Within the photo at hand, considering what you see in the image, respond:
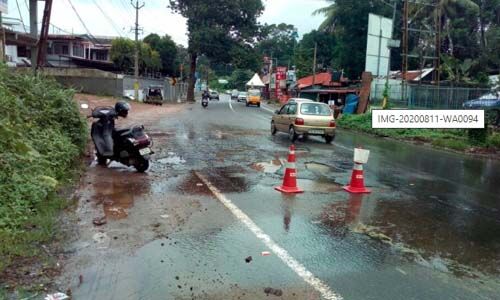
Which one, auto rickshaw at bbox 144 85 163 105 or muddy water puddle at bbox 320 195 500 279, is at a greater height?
auto rickshaw at bbox 144 85 163 105

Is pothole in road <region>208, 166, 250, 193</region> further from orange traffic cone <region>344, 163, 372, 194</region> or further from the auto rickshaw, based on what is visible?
the auto rickshaw

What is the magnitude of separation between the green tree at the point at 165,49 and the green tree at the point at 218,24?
18.6 m

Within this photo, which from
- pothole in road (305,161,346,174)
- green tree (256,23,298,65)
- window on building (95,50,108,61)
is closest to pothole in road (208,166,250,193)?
pothole in road (305,161,346,174)

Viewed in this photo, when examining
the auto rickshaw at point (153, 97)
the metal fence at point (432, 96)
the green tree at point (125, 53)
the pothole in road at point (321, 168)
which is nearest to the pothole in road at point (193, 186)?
the pothole in road at point (321, 168)

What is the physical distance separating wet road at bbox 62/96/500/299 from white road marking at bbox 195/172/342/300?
0.5 inches

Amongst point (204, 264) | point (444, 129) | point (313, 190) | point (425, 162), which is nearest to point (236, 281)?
point (204, 264)

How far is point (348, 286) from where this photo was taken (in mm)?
4461

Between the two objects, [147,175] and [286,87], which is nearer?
[147,175]

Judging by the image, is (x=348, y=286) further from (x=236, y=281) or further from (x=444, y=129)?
(x=444, y=129)

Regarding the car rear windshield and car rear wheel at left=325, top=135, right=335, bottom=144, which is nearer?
car rear wheel at left=325, top=135, right=335, bottom=144

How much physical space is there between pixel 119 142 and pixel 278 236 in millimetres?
5299

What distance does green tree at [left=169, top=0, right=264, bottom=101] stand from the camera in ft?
183

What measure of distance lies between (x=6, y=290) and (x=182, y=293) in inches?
58.5

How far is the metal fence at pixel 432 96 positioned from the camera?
2247 cm
